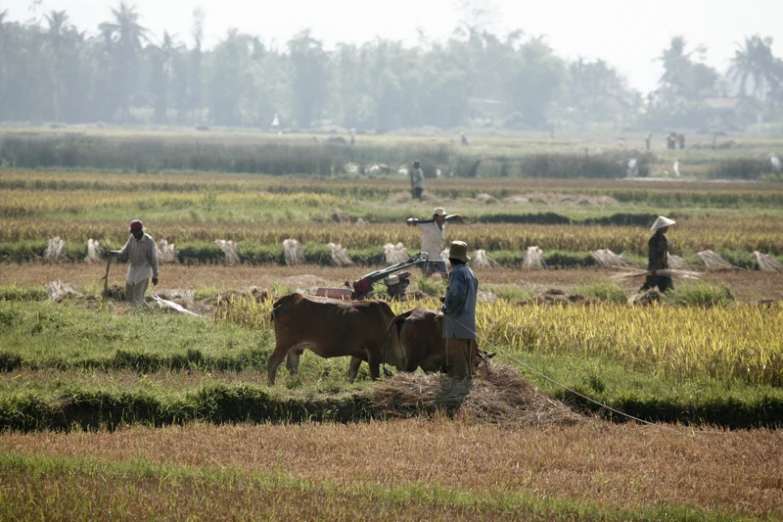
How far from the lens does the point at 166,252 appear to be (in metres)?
23.4

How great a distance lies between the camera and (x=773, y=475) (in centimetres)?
842

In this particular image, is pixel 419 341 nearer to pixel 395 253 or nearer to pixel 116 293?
pixel 116 293

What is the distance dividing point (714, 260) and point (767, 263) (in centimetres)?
126

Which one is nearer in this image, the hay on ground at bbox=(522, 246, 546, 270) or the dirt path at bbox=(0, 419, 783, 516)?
the dirt path at bbox=(0, 419, 783, 516)

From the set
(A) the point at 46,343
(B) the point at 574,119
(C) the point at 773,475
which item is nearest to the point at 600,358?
(C) the point at 773,475

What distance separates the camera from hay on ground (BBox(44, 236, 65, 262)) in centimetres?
2294

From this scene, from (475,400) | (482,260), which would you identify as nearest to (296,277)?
(482,260)

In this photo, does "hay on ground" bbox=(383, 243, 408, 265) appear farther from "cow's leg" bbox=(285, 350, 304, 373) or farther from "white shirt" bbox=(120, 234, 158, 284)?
"cow's leg" bbox=(285, 350, 304, 373)

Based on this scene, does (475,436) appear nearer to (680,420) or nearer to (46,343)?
(680,420)

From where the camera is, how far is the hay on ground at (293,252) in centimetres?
2361

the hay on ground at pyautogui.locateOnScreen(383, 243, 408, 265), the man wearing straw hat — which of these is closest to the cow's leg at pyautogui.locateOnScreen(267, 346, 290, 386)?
the man wearing straw hat

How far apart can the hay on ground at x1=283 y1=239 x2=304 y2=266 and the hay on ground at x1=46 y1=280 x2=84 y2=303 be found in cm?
719

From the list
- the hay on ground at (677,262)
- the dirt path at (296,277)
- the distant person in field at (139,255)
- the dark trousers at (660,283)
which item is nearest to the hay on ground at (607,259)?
the dirt path at (296,277)

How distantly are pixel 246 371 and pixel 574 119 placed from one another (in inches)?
5542
